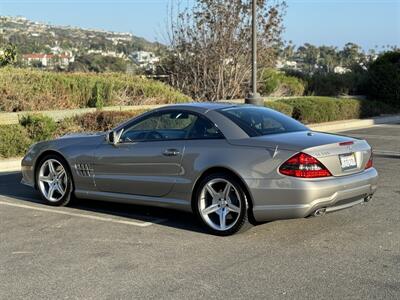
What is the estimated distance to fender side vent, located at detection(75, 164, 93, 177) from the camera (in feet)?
24.6

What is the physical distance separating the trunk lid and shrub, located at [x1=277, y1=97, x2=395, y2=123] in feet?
43.2

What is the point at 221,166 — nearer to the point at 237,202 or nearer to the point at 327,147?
the point at 237,202

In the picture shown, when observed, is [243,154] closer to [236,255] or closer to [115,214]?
[236,255]

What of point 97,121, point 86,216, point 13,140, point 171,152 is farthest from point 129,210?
point 97,121

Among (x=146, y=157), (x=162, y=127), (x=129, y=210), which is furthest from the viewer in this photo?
(x=129, y=210)

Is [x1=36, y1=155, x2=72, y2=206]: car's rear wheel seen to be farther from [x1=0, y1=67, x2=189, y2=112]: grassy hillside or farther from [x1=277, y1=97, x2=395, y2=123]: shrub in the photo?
[x1=277, y1=97, x2=395, y2=123]: shrub

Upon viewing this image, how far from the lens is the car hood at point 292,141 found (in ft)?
20.0

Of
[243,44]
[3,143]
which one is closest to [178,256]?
[3,143]

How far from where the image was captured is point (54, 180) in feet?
26.3

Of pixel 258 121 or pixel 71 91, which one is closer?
pixel 258 121

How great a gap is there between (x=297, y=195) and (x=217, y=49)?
15.6 m

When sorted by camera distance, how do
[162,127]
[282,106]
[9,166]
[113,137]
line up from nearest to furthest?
1. [162,127]
2. [113,137]
3. [9,166]
4. [282,106]

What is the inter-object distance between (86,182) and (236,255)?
2666 millimetres

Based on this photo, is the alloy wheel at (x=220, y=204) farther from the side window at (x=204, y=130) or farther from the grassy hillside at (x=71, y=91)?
the grassy hillside at (x=71, y=91)
